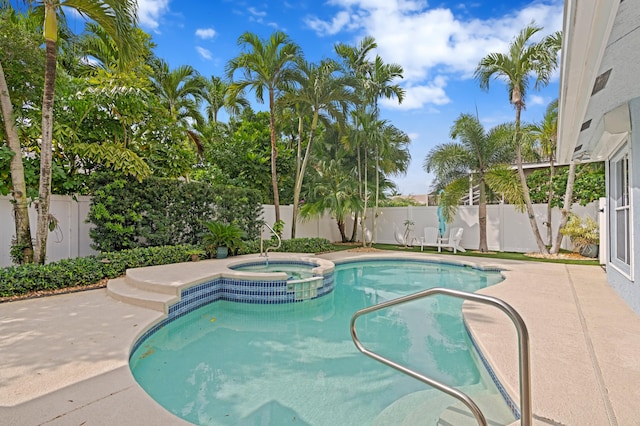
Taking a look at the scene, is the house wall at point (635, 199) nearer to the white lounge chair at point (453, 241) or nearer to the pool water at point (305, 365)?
the pool water at point (305, 365)

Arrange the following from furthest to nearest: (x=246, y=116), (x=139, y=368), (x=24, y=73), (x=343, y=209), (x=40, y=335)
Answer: (x=246, y=116)
(x=343, y=209)
(x=24, y=73)
(x=40, y=335)
(x=139, y=368)

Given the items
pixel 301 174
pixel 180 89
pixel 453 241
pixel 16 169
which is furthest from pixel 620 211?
pixel 180 89

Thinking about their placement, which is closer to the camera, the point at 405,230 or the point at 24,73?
the point at 24,73

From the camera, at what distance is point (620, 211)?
5.73 metres

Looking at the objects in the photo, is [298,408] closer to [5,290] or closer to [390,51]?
[5,290]

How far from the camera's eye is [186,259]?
8664 millimetres

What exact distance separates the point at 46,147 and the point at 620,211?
33.6 ft

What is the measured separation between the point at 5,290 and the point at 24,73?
449 cm

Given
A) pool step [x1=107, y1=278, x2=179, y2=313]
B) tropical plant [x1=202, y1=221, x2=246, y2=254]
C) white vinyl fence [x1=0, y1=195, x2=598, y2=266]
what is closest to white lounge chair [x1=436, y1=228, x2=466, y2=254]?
white vinyl fence [x1=0, y1=195, x2=598, y2=266]

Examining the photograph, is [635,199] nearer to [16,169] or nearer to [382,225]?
[16,169]

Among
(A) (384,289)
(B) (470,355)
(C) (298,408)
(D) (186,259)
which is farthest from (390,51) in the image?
(C) (298,408)

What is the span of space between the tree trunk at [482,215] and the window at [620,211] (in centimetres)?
598

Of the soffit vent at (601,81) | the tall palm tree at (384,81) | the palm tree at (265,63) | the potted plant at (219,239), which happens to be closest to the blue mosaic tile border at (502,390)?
the soffit vent at (601,81)

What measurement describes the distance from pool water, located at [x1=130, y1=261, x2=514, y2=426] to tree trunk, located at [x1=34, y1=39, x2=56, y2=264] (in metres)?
3.32
